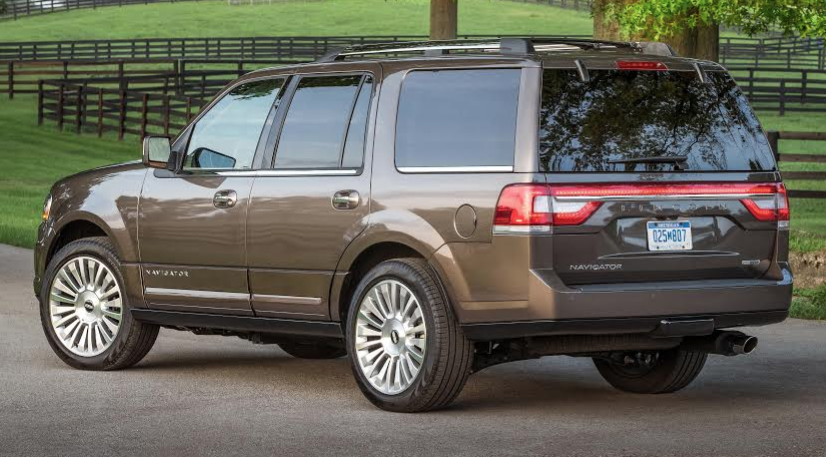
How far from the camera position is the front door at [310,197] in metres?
8.56

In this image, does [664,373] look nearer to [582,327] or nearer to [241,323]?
[582,327]

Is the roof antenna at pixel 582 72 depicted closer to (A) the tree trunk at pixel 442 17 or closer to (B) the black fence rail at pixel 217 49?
(A) the tree trunk at pixel 442 17

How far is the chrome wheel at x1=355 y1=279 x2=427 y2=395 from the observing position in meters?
8.17

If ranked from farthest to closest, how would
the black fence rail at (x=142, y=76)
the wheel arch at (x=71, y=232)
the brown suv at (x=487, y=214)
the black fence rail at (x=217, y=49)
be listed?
the black fence rail at (x=217, y=49)
the black fence rail at (x=142, y=76)
the wheel arch at (x=71, y=232)
the brown suv at (x=487, y=214)

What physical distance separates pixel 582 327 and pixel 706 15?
900cm

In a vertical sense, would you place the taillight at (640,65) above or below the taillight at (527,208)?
above

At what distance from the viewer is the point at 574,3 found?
101m

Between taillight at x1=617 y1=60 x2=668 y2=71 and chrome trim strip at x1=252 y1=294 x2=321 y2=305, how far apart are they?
2044 millimetres

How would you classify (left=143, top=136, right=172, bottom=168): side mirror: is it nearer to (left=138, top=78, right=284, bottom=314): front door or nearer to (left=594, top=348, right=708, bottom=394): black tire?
(left=138, top=78, right=284, bottom=314): front door

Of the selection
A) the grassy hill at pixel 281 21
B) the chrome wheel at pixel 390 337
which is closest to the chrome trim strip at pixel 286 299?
the chrome wheel at pixel 390 337

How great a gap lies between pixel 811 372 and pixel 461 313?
2.87 meters

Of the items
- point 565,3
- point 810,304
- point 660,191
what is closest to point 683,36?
point 810,304

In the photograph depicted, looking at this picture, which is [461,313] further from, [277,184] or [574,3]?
[574,3]

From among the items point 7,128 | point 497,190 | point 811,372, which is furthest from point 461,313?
point 7,128
